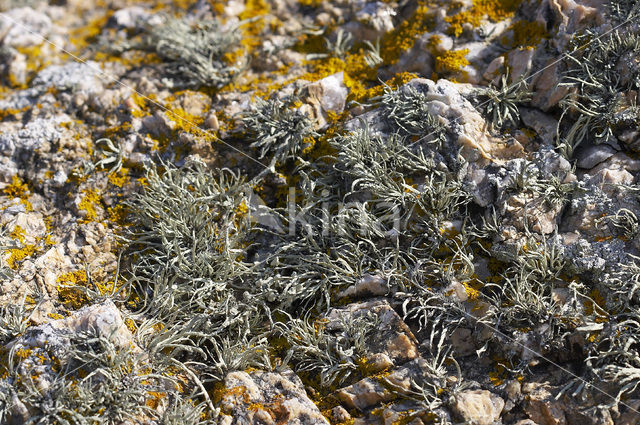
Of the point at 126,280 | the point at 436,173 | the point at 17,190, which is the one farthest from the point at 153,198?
the point at 436,173

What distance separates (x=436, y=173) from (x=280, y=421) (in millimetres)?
2361

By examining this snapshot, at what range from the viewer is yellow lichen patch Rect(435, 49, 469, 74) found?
5.08 metres

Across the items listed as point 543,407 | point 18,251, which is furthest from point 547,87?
point 18,251

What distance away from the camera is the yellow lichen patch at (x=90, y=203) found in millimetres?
4777

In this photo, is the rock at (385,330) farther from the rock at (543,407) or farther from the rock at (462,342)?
the rock at (543,407)

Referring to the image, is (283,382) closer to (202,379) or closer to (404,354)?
(202,379)

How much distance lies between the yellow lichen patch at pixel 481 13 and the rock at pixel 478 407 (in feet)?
11.3

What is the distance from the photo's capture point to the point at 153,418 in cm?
363

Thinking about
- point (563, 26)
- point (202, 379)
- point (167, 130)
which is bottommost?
point (202, 379)

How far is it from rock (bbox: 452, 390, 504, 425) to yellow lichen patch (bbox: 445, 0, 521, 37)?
136 inches

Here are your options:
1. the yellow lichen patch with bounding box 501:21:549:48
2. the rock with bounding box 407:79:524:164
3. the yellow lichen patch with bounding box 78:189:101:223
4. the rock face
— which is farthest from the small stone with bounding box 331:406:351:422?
the yellow lichen patch with bounding box 501:21:549:48

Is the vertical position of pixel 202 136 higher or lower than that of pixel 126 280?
higher

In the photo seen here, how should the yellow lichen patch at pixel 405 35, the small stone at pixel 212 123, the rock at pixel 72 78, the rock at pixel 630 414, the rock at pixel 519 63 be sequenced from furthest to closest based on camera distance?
the rock at pixel 72 78, the yellow lichen patch at pixel 405 35, the small stone at pixel 212 123, the rock at pixel 519 63, the rock at pixel 630 414

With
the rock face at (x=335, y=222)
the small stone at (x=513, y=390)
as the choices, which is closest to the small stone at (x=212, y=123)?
the rock face at (x=335, y=222)
